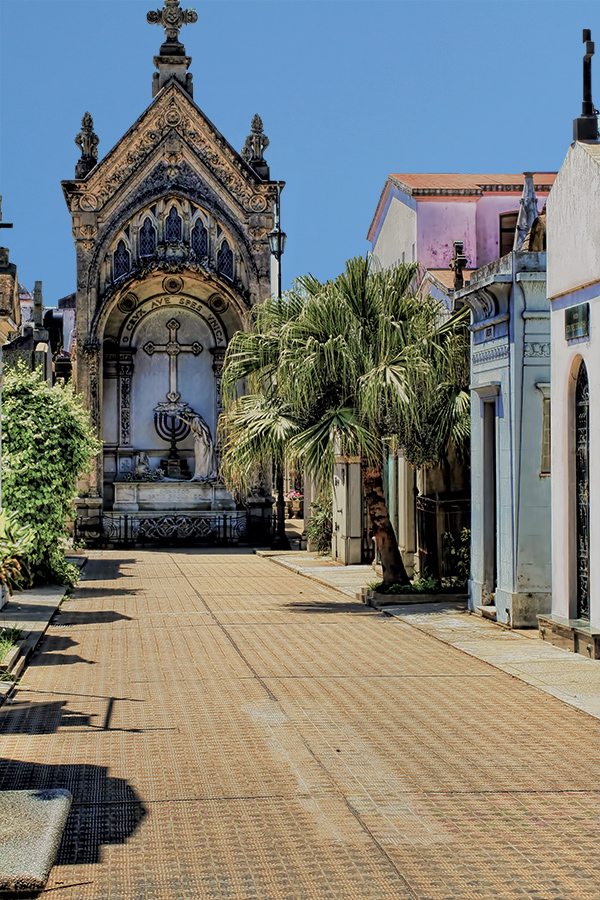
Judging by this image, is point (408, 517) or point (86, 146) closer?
point (408, 517)

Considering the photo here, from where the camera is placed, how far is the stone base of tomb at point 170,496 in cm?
4153

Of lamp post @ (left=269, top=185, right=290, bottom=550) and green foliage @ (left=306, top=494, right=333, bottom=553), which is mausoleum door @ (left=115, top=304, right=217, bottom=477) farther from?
green foliage @ (left=306, top=494, right=333, bottom=553)

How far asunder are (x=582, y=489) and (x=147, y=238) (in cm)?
2733

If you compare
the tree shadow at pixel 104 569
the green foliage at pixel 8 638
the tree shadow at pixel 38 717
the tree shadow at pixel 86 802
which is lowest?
the tree shadow at pixel 86 802

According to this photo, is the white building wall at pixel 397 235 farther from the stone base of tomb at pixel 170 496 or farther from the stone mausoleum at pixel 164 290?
the stone base of tomb at pixel 170 496

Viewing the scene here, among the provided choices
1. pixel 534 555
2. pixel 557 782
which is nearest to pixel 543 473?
pixel 534 555

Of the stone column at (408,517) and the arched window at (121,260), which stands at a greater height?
the arched window at (121,260)

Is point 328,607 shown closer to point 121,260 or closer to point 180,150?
point 121,260

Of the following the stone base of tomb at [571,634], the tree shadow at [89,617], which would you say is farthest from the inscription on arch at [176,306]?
the stone base of tomb at [571,634]

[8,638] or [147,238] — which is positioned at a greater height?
[147,238]

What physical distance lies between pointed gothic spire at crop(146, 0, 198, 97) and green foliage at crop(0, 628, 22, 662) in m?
29.0

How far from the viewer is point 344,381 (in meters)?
22.3

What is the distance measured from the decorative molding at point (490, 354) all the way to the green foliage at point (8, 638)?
7461 mm

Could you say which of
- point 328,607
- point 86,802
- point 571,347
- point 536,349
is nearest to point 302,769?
point 86,802
